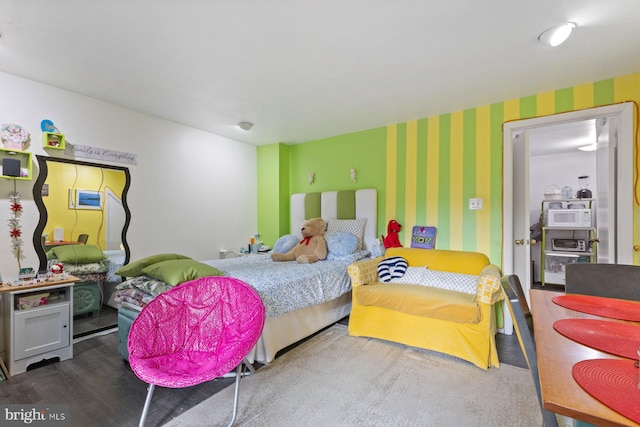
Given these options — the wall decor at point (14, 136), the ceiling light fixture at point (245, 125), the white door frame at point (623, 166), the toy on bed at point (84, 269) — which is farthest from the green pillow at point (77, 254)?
the white door frame at point (623, 166)

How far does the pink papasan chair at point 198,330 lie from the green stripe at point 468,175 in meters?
2.49

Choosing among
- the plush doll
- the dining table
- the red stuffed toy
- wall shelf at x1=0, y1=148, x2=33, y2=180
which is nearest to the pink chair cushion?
the dining table

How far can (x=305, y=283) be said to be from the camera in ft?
8.66

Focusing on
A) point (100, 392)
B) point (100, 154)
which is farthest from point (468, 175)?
point (100, 154)

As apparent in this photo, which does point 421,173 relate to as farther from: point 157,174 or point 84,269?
point 84,269

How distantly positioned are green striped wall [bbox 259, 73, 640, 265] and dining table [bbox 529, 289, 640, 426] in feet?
6.25

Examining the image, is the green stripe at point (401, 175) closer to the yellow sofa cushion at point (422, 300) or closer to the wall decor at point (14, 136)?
the yellow sofa cushion at point (422, 300)

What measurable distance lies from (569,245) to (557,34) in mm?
4335

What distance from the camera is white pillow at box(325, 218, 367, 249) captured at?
12.1 ft

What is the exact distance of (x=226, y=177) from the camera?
4238mm

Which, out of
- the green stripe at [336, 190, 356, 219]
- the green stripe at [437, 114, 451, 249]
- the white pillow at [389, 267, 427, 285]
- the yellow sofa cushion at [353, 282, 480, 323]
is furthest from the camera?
the green stripe at [336, 190, 356, 219]

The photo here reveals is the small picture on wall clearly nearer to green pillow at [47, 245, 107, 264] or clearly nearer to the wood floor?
green pillow at [47, 245, 107, 264]

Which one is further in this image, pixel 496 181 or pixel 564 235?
pixel 564 235

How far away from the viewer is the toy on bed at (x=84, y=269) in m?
2.70
